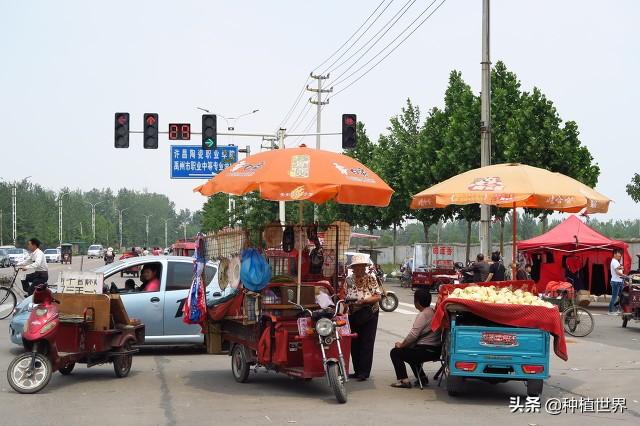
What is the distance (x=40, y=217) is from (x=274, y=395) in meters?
113

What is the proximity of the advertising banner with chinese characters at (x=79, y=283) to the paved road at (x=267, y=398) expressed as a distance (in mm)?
1182

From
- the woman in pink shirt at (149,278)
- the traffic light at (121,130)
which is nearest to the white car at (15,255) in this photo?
the traffic light at (121,130)

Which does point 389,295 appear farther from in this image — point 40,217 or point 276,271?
point 40,217

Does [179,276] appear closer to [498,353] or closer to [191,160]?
[498,353]

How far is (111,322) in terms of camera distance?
35.6 feet

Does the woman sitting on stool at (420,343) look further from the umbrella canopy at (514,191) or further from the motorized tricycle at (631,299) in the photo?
the motorized tricycle at (631,299)

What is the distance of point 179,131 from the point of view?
28906 mm

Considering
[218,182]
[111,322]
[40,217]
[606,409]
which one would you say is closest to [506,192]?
[606,409]

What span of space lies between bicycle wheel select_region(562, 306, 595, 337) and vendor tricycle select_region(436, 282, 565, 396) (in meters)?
8.17

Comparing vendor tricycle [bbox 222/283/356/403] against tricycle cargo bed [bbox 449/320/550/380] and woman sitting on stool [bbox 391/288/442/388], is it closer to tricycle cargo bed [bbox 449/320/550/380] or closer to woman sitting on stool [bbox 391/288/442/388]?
woman sitting on stool [bbox 391/288/442/388]

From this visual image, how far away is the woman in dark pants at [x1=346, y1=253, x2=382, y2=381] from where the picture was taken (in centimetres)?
1068

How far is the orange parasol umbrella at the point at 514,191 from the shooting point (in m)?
11.1

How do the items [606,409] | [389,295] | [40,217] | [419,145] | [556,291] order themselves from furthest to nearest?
[40,217] → [419,145] → [389,295] → [556,291] → [606,409]

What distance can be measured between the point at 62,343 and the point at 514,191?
244 inches
